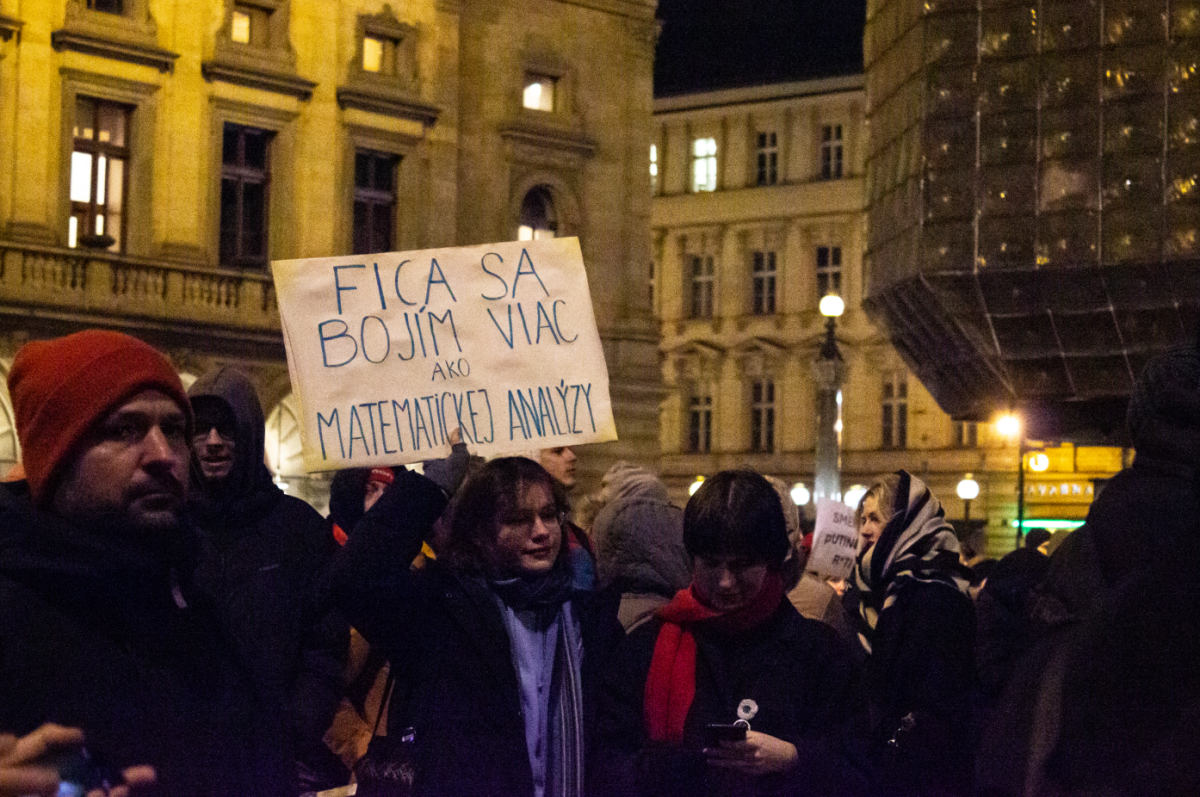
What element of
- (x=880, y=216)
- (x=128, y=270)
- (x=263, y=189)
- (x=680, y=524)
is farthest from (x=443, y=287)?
(x=263, y=189)

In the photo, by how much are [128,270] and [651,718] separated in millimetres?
21959

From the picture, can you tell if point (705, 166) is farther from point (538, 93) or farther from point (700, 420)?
point (538, 93)

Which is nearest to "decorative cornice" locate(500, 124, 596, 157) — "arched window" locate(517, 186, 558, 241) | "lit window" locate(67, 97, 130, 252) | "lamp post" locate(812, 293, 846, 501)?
"arched window" locate(517, 186, 558, 241)

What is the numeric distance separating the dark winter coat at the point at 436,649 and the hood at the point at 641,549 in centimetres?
110

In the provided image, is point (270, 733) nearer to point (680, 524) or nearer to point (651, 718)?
point (651, 718)

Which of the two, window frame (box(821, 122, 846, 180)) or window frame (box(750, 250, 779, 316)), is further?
window frame (box(750, 250, 779, 316))

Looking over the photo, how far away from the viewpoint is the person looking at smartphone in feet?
12.0

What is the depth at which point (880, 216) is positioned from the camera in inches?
890

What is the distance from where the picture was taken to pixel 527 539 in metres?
3.88

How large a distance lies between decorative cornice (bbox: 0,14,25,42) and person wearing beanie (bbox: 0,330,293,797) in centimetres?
2232

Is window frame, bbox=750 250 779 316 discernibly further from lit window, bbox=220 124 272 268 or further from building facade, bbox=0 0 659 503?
lit window, bbox=220 124 272 268

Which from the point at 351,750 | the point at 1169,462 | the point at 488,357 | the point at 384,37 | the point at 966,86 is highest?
the point at 384,37

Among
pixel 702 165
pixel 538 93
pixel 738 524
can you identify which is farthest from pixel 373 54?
pixel 702 165

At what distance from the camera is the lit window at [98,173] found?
962 inches
